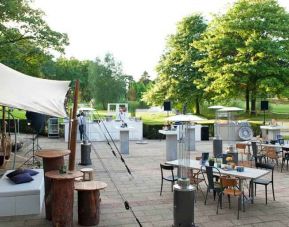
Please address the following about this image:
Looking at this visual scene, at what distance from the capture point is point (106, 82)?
56.1 meters

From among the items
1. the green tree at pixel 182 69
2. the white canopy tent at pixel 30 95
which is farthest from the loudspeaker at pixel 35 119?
the green tree at pixel 182 69

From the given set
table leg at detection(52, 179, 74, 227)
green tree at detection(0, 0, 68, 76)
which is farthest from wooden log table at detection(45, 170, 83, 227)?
green tree at detection(0, 0, 68, 76)

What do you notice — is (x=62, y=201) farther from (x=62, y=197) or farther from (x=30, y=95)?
(x=30, y=95)

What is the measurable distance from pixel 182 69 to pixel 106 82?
933 inches

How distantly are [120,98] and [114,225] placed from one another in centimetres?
5047

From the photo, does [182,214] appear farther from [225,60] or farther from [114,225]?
[225,60]

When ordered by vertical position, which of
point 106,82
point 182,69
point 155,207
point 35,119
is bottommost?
point 155,207

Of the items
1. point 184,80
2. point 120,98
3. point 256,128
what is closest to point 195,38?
point 184,80

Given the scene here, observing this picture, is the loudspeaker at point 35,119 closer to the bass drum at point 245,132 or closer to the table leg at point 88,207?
the table leg at point 88,207

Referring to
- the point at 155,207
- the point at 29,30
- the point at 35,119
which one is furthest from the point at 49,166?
the point at 29,30

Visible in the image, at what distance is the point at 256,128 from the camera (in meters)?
22.5

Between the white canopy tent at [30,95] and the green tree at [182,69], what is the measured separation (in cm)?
2554

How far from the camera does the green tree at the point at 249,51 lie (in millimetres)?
27578

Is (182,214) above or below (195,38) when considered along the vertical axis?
below
